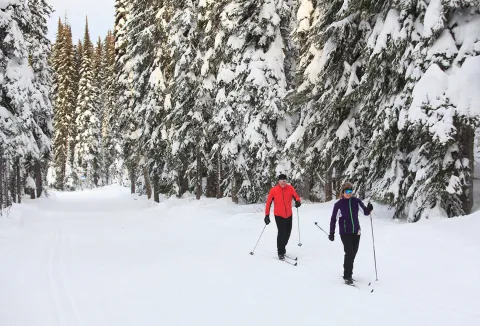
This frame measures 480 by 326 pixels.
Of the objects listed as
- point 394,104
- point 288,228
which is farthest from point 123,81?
point 394,104

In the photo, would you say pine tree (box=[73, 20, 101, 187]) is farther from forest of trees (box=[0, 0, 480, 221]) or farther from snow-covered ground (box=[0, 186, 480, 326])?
snow-covered ground (box=[0, 186, 480, 326])

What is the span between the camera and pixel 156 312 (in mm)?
6684

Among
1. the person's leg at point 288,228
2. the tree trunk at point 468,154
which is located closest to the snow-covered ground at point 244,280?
the person's leg at point 288,228

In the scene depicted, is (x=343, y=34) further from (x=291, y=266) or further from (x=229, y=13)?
(x=291, y=266)

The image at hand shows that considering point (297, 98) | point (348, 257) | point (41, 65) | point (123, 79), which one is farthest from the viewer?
point (123, 79)

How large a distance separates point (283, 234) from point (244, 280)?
252 centimetres

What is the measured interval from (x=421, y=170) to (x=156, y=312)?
7481 millimetres

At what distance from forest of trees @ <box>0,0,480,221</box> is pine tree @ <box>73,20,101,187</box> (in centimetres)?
2469

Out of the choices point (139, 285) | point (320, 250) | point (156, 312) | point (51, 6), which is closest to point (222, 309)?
point (156, 312)

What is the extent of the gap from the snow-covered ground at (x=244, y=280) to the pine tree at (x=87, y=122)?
46.9m

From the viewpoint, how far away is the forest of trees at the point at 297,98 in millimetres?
10305

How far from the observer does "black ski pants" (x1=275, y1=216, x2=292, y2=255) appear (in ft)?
35.6

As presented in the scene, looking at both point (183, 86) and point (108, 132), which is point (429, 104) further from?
point (108, 132)

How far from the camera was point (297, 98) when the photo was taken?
54.6ft
